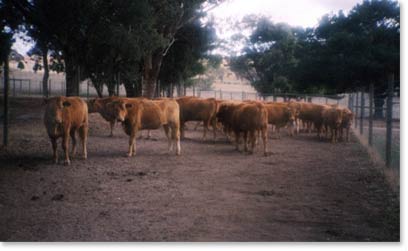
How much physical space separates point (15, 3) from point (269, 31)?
994 cm

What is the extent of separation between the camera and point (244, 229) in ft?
17.4

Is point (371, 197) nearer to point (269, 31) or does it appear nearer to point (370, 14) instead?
point (370, 14)

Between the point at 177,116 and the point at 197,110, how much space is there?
123 inches

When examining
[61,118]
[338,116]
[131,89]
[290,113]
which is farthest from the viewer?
[131,89]

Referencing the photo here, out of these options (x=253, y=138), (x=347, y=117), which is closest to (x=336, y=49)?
(x=253, y=138)

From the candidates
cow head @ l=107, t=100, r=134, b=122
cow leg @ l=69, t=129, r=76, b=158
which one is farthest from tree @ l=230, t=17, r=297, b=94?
A: cow leg @ l=69, t=129, r=76, b=158

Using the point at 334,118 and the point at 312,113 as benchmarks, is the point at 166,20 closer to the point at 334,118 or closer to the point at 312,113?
the point at 312,113

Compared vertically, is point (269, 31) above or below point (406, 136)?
above

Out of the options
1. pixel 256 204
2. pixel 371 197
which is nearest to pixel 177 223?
pixel 256 204

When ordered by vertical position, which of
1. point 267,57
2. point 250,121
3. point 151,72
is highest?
point 151,72

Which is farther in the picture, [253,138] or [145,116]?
[253,138]

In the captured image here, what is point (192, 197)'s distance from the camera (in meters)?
6.71

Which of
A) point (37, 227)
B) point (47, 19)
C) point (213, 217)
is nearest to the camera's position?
point (37, 227)

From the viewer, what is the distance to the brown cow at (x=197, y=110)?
46.3 feet
